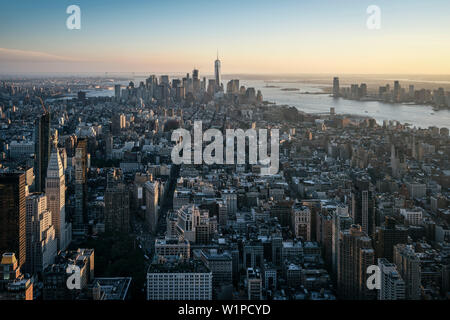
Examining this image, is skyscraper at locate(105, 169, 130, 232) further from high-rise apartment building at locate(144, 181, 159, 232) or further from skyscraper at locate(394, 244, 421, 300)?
skyscraper at locate(394, 244, 421, 300)

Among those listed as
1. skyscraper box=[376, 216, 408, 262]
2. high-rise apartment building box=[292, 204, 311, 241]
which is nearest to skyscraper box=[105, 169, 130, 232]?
high-rise apartment building box=[292, 204, 311, 241]

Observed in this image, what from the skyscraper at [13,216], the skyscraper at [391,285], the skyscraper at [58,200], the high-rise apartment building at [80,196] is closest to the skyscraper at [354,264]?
the skyscraper at [391,285]

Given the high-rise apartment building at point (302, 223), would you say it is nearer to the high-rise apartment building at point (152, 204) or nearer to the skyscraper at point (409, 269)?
the skyscraper at point (409, 269)

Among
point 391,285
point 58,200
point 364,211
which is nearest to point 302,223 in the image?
point 364,211

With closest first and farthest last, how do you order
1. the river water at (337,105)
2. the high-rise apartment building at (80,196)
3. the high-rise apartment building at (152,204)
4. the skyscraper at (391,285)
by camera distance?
1. the skyscraper at (391,285)
2. the high-rise apartment building at (80,196)
3. the high-rise apartment building at (152,204)
4. the river water at (337,105)

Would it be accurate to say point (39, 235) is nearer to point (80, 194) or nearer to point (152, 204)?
point (80, 194)
